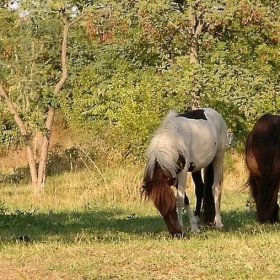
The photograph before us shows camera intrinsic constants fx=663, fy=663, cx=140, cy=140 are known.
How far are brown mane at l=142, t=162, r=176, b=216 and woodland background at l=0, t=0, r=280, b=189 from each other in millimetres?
7794

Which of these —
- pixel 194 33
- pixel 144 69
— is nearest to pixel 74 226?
pixel 194 33

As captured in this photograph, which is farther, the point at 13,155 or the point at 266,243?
A: the point at 13,155

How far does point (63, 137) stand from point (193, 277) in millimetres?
22789

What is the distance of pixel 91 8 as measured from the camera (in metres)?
17.7

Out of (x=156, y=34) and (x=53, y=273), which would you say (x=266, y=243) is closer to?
(x=53, y=273)

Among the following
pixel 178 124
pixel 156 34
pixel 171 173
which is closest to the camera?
pixel 171 173

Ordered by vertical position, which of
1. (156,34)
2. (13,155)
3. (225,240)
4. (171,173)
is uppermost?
(156,34)

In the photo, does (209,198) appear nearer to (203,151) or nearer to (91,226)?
(203,151)

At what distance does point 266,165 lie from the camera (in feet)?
30.4

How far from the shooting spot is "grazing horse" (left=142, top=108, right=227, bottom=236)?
781cm

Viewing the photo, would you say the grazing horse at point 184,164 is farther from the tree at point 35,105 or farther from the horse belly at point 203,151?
the tree at point 35,105

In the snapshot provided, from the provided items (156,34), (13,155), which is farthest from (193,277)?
(13,155)

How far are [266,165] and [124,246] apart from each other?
316cm

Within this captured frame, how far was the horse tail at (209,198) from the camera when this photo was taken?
Result: 9555 mm
